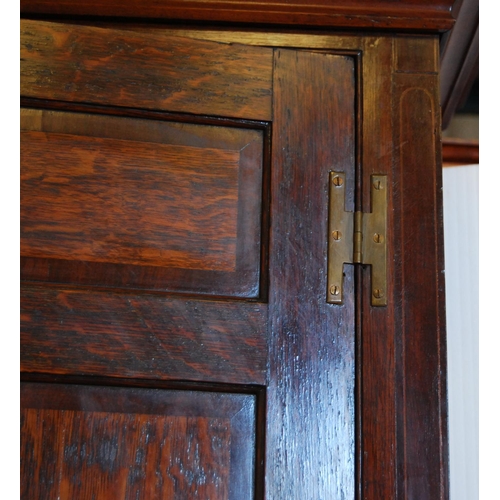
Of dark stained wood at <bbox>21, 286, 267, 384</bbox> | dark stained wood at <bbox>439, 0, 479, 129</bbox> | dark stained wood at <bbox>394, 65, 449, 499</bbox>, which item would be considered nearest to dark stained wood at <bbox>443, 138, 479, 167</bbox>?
dark stained wood at <bbox>439, 0, 479, 129</bbox>

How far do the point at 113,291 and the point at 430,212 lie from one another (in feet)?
1.35

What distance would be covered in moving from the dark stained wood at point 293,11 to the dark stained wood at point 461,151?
1.67 feet

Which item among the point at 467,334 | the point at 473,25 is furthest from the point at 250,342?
the point at 473,25

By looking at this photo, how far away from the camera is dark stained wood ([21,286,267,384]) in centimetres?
83

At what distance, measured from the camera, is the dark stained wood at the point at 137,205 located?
2.85 feet

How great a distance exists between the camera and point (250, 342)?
0.86m

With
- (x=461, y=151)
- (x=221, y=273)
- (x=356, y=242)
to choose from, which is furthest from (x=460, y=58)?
(x=221, y=273)

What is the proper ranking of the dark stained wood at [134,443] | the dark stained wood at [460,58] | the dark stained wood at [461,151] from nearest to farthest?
the dark stained wood at [134,443] → the dark stained wood at [460,58] → the dark stained wood at [461,151]

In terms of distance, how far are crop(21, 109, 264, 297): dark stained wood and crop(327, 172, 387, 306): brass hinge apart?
93mm

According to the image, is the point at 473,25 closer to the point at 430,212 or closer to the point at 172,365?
the point at 430,212

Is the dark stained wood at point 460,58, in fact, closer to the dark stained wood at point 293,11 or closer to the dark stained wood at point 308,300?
the dark stained wood at point 293,11

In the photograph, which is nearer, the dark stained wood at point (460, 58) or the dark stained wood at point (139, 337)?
the dark stained wood at point (139, 337)

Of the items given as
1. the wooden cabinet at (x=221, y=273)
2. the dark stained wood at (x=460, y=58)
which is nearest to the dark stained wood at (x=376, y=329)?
the wooden cabinet at (x=221, y=273)

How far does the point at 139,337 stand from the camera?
2.78 ft
